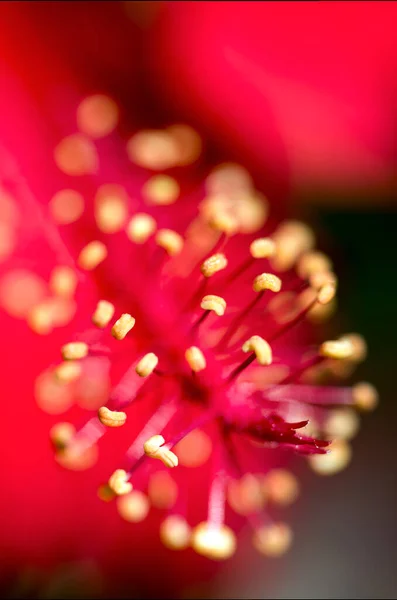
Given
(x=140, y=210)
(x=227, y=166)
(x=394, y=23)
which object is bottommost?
(x=140, y=210)

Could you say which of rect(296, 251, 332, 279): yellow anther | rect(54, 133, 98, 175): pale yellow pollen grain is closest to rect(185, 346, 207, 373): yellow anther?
rect(296, 251, 332, 279): yellow anther

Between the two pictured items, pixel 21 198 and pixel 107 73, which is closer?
pixel 21 198

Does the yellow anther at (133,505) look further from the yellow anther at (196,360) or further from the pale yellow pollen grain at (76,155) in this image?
the pale yellow pollen grain at (76,155)

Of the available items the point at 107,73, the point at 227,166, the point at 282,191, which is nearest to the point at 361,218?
the point at 282,191

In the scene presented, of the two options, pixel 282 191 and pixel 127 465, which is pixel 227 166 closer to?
pixel 282 191

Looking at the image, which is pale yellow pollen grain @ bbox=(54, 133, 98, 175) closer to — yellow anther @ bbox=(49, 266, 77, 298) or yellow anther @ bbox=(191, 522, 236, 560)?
yellow anther @ bbox=(49, 266, 77, 298)

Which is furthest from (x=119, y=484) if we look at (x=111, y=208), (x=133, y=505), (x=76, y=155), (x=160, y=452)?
(x=76, y=155)

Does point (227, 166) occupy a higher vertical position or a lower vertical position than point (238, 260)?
higher
